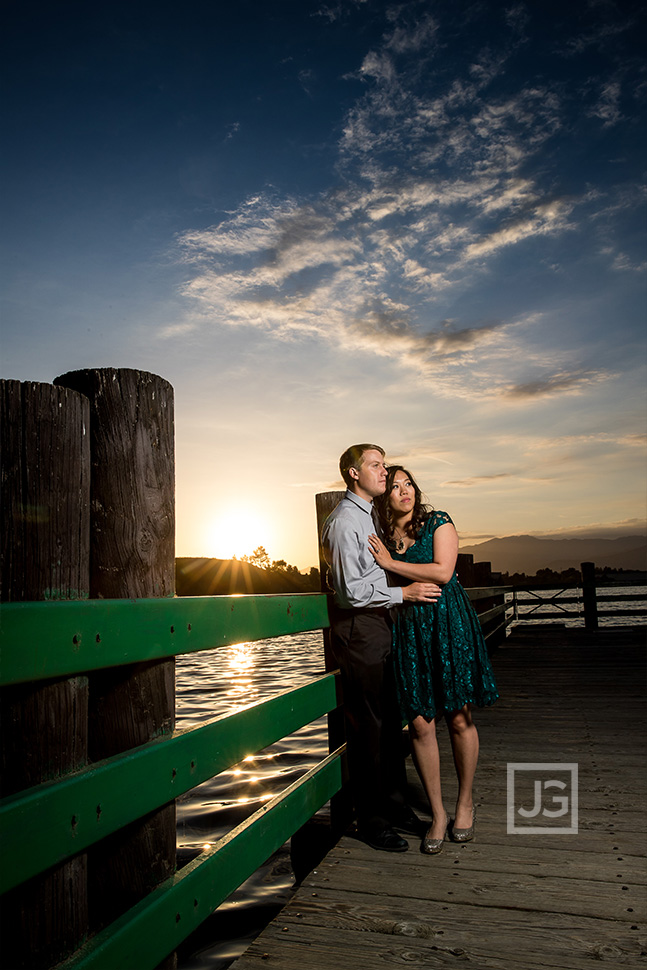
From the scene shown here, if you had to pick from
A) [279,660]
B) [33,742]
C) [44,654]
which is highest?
[44,654]

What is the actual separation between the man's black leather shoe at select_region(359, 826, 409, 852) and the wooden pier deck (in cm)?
4

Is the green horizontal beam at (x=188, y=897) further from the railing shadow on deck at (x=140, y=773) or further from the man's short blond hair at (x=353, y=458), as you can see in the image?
the man's short blond hair at (x=353, y=458)

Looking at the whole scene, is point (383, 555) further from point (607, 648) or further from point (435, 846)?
point (607, 648)

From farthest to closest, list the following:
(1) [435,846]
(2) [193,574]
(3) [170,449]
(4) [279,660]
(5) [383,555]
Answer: (2) [193,574] < (4) [279,660] < (5) [383,555] < (1) [435,846] < (3) [170,449]

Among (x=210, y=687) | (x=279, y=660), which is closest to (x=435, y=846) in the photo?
(x=210, y=687)

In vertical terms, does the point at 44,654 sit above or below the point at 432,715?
above

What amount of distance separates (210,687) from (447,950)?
8280 millimetres

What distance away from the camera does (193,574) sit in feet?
271

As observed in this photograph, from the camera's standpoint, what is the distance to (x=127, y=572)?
1813 mm

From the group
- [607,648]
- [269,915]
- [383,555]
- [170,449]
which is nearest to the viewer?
[170,449]

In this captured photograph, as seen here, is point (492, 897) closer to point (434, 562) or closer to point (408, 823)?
point (408, 823)

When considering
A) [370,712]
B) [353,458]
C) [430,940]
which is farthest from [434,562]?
[430,940]

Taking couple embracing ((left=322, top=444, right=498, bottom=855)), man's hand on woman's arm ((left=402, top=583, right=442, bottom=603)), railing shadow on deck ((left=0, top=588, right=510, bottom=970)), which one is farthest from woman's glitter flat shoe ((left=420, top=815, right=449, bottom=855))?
man's hand on woman's arm ((left=402, top=583, right=442, bottom=603))

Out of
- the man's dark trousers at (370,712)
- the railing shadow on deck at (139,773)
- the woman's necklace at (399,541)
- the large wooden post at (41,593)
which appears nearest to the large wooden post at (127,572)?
the railing shadow on deck at (139,773)
